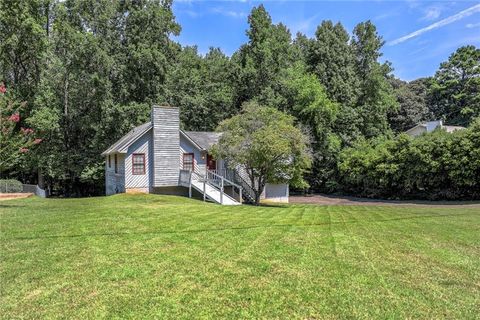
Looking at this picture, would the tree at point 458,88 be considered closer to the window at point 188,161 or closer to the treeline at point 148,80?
the treeline at point 148,80

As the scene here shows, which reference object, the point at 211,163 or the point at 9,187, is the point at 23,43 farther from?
the point at 211,163

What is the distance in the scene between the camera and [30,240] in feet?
22.9

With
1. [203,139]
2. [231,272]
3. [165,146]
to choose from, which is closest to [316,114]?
[203,139]

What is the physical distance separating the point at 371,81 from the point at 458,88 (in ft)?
72.4

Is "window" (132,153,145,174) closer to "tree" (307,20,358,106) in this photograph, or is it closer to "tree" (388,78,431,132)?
"tree" (307,20,358,106)

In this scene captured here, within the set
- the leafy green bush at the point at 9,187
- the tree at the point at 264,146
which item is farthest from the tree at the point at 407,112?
the leafy green bush at the point at 9,187

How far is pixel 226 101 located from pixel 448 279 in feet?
97.6

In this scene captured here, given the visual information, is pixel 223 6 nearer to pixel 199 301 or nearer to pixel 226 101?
pixel 199 301

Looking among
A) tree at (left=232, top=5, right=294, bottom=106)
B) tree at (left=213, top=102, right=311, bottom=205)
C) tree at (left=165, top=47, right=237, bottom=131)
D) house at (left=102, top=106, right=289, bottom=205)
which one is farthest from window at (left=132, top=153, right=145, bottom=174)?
tree at (left=232, top=5, right=294, bottom=106)

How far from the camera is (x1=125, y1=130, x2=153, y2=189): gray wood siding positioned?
21.3m

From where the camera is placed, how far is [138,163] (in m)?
21.6

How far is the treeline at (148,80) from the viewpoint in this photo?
28188 millimetres

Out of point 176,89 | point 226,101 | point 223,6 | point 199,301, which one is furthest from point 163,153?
point 199,301

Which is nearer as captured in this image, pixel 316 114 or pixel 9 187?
pixel 9 187
